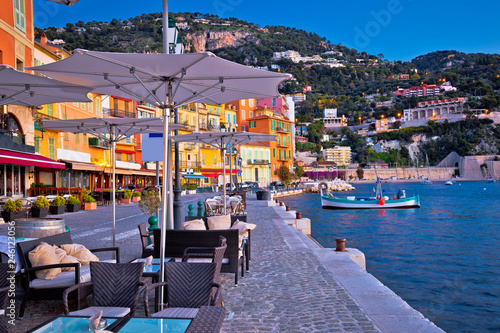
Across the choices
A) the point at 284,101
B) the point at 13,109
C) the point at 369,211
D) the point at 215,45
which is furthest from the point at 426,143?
the point at 13,109

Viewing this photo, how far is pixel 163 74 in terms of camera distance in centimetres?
450

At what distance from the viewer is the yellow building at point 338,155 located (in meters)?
140

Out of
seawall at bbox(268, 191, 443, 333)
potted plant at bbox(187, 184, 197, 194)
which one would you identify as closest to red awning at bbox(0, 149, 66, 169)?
seawall at bbox(268, 191, 443, 333)

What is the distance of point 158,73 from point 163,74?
0.06m

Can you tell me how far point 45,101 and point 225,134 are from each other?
167 inches

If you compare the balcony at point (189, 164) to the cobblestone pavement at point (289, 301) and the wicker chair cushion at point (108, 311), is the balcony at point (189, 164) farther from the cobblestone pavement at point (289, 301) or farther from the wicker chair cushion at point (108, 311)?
the wicker chair cushion at point (108, 311)

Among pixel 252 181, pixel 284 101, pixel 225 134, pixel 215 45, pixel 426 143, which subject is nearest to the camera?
pixel 225 134

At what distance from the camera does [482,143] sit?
411ft

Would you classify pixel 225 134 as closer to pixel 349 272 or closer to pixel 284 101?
pixel 349 272

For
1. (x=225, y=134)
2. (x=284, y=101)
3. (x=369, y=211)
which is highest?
(x=284, y=101)

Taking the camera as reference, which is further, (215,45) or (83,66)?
(215,45)

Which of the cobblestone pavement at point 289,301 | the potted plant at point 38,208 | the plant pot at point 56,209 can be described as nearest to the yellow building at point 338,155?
the plant pot at point 56,209

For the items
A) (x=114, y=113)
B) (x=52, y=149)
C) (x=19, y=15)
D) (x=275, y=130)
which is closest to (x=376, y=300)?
(x=19, y=15)

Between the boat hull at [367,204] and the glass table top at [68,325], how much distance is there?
3271 centimetres
